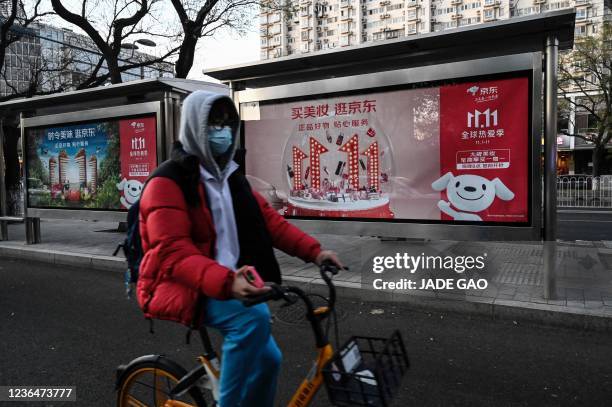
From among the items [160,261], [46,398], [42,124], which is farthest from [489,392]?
[42,124]

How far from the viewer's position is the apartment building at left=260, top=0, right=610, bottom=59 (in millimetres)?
74062

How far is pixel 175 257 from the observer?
5.95ft

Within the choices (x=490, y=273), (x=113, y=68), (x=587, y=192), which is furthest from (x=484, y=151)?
(x=587, y=192)

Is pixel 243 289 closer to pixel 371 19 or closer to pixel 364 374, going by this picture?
pixel 364 374

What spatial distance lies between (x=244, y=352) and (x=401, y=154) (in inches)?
199

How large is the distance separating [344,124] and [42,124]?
6560mm

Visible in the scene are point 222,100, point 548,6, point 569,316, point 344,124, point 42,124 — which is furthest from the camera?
point 548,6

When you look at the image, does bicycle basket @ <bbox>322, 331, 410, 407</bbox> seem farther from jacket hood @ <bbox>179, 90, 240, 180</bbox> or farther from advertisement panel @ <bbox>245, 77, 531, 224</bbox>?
advertisement panel @ <bbox>245, 77, 531, 224</bbox>

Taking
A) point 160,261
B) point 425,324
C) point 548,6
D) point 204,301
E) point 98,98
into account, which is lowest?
point 425,324

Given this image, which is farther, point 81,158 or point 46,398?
point 81,158

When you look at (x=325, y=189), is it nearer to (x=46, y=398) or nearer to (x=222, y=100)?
(x=46, y=398)

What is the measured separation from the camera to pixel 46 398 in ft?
10.9

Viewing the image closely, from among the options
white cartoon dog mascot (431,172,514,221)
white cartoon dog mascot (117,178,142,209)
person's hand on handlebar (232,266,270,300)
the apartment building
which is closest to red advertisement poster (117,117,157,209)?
white cartoon dog mascot (117,178,142,209)

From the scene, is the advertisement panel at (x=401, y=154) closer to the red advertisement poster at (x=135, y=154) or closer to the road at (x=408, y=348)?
the road at (x=408, y=348)
